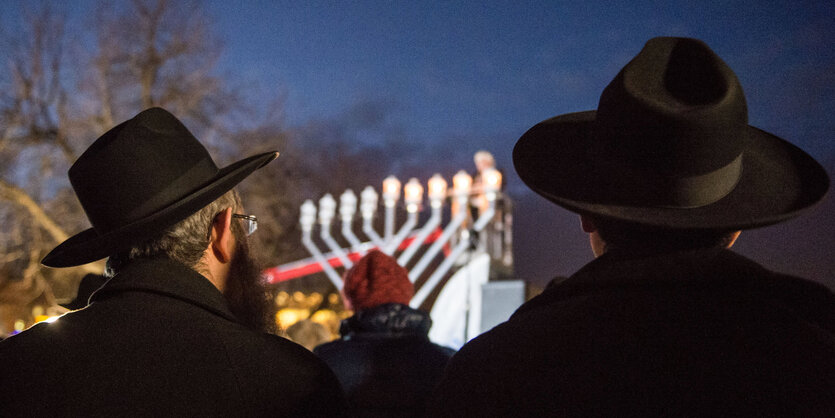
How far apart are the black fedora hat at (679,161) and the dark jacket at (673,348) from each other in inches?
4.7

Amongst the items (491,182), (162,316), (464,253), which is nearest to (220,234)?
(162,316)

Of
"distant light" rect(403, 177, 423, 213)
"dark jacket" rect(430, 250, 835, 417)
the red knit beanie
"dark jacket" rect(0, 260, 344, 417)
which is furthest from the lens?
"distant light" rect(403, 177, 423, 213)

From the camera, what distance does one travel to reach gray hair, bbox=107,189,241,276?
1364mm

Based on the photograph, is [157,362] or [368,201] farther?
[368,201]

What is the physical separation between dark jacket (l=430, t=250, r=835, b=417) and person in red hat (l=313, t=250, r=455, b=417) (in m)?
1.49

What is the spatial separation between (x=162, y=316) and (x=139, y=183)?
0.35m

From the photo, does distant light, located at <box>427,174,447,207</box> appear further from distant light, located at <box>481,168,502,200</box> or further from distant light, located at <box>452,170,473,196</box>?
distant light, located at <box>481,168,502,200</box>

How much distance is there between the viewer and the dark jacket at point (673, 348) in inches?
31.5

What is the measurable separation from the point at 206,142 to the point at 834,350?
11858 mm

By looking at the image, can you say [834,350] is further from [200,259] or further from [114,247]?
[114,247]

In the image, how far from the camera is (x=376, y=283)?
257 cm

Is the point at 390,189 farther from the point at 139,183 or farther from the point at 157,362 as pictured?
the point at 157,362

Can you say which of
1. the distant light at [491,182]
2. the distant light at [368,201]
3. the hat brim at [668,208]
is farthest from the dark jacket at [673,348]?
the distant light at [368,201]

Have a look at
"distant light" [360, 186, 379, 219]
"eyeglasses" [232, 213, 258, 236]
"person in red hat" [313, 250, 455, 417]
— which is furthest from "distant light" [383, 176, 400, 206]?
"eyeglasses" [232, 213, 258, 236]
